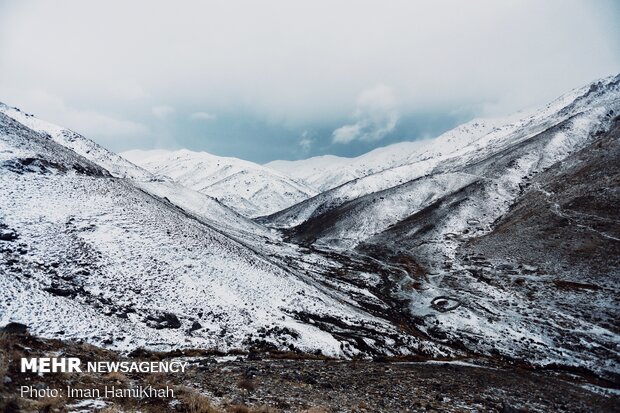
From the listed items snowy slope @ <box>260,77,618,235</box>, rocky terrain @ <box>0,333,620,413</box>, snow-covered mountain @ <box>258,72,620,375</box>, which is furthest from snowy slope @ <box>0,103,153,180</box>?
rocky terrain @ <box>0,333,620,413</box>

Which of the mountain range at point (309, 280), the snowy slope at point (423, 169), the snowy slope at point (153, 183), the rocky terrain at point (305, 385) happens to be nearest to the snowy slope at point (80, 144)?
the snowy slope at point (153, 183)

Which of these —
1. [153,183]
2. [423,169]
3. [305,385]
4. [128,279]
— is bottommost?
[305,385]

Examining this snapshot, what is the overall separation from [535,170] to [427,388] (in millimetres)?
Result: 95059

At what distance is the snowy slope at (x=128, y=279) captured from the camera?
71.2 ft

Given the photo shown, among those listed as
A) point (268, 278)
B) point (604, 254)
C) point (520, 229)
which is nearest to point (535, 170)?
point (520, 229)

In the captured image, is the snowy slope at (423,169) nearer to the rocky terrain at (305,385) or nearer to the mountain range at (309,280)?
the mountain range at (309,280)

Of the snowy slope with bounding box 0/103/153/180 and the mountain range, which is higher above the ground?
the snowy slope with bounding box 0/103/153/180

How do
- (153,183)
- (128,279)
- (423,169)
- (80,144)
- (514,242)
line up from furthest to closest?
(423,169) → (80,144) → (153,183) → (514,242) → (128,279)

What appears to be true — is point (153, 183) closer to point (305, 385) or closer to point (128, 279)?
point (128, 279)

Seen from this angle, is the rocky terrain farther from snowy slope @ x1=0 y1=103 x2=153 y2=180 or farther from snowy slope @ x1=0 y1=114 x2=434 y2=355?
snowy slope @ x1=0 y1=103 x2=153 y2=180

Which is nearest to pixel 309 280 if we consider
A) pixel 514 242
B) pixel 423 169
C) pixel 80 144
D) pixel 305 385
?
pixel 305 385

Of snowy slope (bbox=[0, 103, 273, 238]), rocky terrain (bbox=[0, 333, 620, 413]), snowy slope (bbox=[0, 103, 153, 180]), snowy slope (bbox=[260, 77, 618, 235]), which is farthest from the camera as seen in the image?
snowy slope (bbox=[0, 103, 153, 180])

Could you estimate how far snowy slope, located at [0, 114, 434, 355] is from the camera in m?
21.7

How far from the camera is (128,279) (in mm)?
27703
